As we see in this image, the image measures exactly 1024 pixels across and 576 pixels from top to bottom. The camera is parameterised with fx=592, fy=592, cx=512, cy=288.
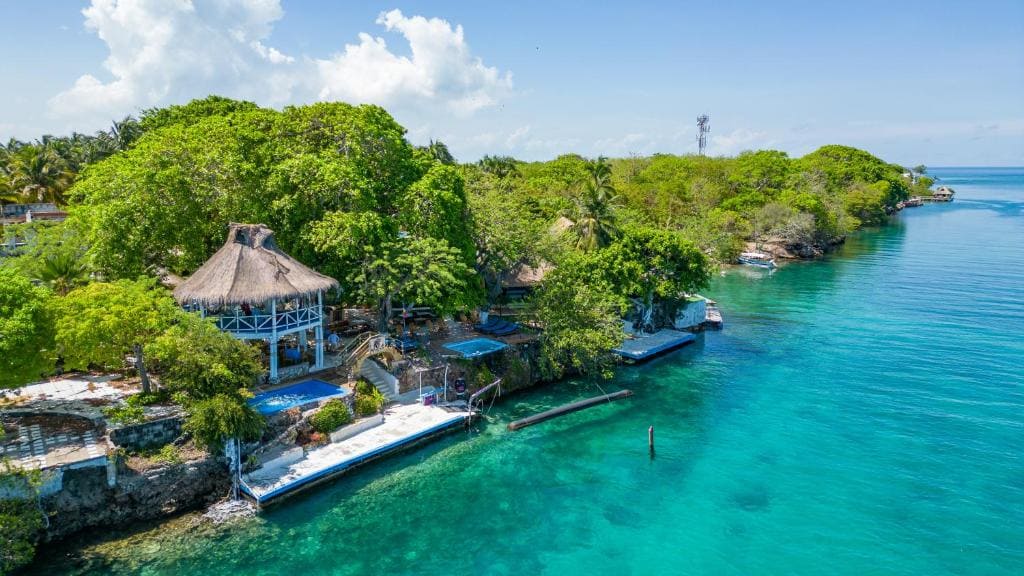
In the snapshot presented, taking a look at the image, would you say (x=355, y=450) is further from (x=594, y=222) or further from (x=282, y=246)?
(x=594, y=222)

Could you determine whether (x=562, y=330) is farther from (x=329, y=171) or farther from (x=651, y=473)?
(x=329, y=171)

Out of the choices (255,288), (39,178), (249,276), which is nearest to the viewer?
(255,288)

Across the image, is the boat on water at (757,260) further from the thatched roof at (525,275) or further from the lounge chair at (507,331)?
the lounge chair at (507,331)

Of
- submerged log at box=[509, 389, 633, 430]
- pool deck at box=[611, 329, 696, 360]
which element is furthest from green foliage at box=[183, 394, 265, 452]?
pool deck at box=[611, 329, 696, 360]

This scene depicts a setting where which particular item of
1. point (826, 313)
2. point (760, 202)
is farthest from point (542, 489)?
point (760, 202)

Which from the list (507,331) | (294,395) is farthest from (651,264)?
(294,395)

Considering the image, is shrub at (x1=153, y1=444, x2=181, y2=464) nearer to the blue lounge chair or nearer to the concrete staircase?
the concrete staircase
